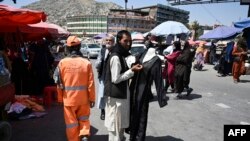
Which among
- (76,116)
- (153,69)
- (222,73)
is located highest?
(153,69)

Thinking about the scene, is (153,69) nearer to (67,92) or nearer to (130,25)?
(67,92)

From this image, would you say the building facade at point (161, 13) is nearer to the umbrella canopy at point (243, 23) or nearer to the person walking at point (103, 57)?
the umbrella canopy at point (243, 23)

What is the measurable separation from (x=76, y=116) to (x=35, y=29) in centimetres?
610

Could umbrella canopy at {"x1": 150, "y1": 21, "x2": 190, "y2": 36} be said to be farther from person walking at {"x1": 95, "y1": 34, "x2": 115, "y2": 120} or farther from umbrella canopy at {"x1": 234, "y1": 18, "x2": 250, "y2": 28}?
person walking at {"x1": 95, "y1": 34, "x2": 115, "y2": 120}

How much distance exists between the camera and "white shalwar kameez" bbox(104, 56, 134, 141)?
4.27 m

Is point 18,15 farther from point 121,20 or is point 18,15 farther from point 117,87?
point 121,20

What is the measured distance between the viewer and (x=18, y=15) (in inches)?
225

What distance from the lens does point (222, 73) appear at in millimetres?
16562

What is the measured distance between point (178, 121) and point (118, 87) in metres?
2.98

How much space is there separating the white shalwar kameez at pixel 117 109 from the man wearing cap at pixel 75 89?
18.1 inches

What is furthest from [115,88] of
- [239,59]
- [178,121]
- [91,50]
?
[91,50]

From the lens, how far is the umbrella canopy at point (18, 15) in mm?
5417

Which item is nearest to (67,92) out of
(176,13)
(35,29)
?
(35,29)

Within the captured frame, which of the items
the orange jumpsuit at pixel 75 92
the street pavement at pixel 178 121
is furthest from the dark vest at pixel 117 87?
the street pavement at pixel 178 121
